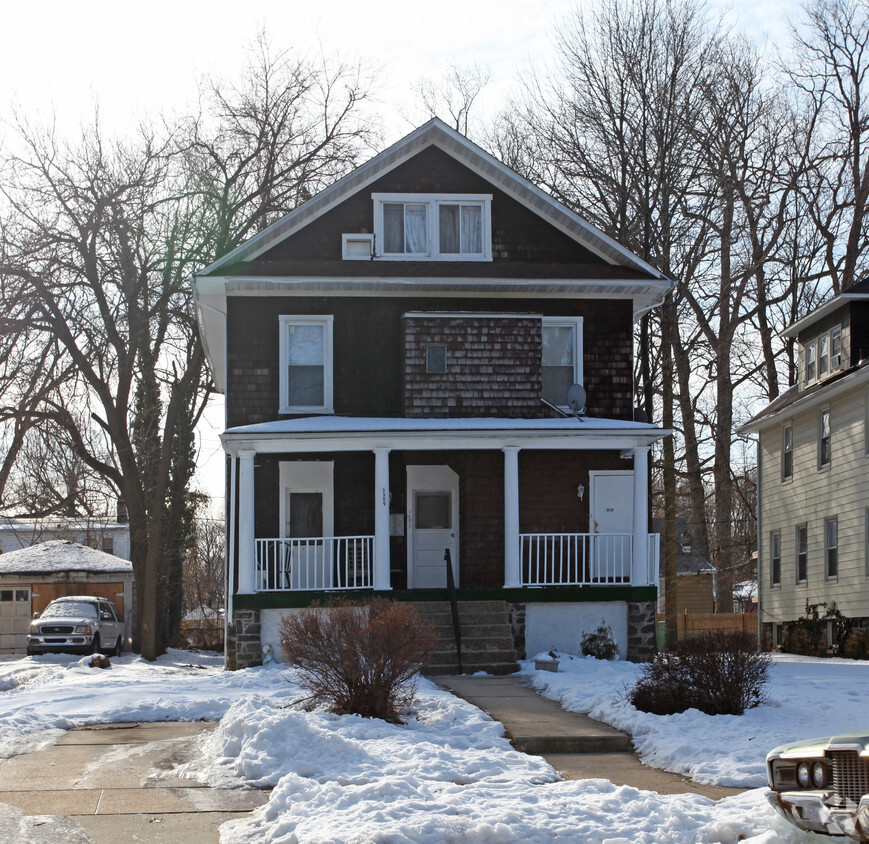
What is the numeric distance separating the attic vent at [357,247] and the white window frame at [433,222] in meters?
0.12

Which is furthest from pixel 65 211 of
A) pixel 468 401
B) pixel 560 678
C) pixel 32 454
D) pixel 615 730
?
pixel 615 730

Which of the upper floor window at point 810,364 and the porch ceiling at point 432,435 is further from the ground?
the upper floor window at point 810,364

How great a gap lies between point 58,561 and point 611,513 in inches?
823

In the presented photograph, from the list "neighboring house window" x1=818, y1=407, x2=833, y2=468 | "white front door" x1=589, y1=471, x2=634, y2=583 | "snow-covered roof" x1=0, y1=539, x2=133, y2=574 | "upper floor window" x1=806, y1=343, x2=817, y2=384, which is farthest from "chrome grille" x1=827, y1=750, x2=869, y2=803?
"snow-covered roof" x1=0, y1=539, x2=133, y2=574

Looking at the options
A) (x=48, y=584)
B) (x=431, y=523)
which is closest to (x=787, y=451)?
(x=431, y=523)

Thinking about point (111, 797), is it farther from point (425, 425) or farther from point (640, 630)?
point (640, 630)

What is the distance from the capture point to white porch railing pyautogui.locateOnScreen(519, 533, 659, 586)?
1881 cm

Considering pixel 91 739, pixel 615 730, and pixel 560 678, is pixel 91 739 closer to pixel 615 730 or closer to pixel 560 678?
pixel 615 730

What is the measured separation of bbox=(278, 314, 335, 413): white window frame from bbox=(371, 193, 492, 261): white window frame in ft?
5.43

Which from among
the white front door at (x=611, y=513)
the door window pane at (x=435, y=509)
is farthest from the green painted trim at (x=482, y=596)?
the door window pane at (x=435, y=509)

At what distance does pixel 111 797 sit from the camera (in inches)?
330

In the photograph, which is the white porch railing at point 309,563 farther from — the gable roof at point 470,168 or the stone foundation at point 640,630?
the gable roof at point 470,168

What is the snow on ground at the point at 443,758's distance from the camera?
6.79 meters

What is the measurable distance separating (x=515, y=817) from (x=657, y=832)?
2.75 ft
